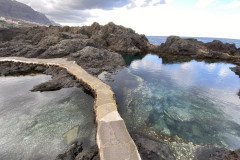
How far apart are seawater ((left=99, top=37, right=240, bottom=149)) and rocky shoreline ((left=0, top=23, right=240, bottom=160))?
2.08m

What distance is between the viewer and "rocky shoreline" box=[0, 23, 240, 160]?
9.88m

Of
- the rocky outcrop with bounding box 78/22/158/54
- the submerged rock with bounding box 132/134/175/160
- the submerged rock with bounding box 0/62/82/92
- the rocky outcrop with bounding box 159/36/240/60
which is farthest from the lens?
the rocky outcrop with bounding box 78/22/158/54

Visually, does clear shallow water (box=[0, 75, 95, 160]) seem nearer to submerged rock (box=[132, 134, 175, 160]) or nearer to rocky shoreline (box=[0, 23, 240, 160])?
rocky shoreline (box=[0, 23, 240, 160])

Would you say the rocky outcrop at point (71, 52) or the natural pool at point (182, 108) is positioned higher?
the rocky outcrop at point (71, 52)

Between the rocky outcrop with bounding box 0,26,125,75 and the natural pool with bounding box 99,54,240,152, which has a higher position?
the rocky outcrop with bounding box 0,26,125,75

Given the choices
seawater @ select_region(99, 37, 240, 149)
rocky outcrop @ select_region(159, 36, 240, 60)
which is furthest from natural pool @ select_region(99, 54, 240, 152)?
rocky outcrop @ select_region(159, 36, 240, 60)

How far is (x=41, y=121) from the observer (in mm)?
12844

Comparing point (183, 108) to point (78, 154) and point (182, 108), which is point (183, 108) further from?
point (78, 154)

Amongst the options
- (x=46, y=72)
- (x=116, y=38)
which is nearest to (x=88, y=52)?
(x=46, y=72)

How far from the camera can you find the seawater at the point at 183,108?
1229 centimetres

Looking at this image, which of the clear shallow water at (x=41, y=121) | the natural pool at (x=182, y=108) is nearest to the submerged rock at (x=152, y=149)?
the natural pool at (x=182, y=108)

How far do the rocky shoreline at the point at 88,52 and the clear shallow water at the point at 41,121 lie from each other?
5.10 feet

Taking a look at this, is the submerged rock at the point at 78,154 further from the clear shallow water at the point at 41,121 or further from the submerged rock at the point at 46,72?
the submerged rock at the point at 46,72

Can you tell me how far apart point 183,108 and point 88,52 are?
27.1 meters
